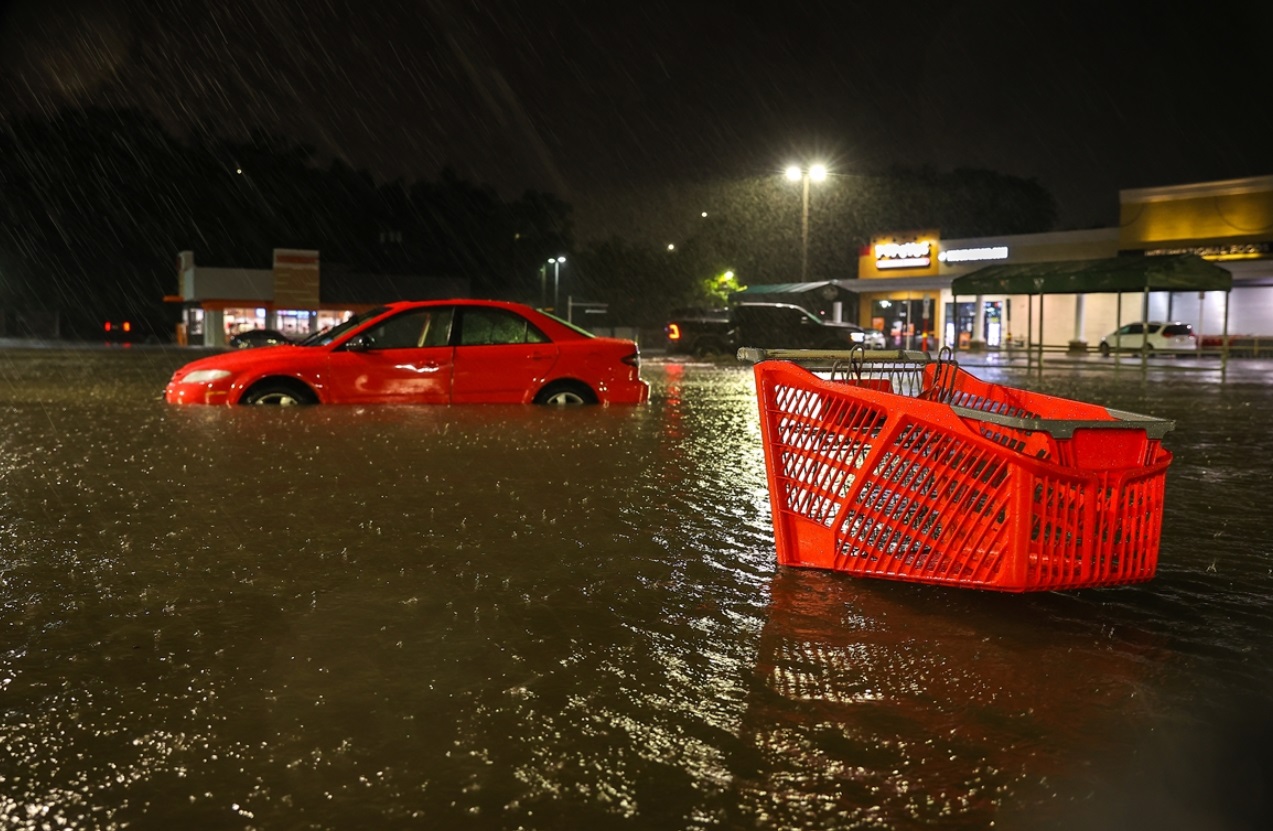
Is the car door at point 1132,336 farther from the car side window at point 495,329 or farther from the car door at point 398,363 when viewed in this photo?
the car door at point 398,363

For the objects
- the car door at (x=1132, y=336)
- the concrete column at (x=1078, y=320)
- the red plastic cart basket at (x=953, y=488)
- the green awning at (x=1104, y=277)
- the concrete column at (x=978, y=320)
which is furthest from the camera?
the concrete column at (x=978, y=320)

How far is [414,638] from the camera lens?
5031 millimetres

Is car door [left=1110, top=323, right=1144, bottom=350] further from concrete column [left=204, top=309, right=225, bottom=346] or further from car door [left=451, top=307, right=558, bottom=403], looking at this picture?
concrete column [left=204, top=309, right=225, bottom=346]

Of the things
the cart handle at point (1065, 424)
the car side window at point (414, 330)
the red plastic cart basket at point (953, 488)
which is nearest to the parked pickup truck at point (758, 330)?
the car side window at point (414, 330)

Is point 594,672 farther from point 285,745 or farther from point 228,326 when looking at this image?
point 228,326

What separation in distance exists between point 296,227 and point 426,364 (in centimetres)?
6930

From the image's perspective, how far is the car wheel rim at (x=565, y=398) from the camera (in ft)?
54.1

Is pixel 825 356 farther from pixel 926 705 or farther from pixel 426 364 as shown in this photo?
pixel 426 364

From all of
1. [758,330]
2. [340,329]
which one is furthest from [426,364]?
[758,330]

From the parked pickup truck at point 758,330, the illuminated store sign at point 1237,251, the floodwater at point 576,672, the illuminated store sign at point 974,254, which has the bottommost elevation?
the floodwater at point 576,672

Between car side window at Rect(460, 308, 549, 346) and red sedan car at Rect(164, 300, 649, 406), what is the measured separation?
0.5 inches

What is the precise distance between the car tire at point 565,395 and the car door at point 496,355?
0.96ft

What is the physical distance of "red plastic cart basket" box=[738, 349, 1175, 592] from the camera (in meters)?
5.40

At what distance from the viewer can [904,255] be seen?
5956 centimetres
